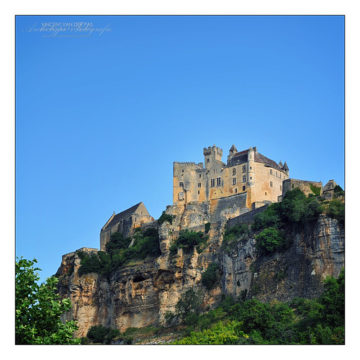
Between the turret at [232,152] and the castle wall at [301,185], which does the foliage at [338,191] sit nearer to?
the castle wall at [301,185]

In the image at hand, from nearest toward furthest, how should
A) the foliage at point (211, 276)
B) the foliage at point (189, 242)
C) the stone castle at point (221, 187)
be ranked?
the foliage at point (211, 276)
the foliage at point (189, 242)
the stone castle at point (221, 187)

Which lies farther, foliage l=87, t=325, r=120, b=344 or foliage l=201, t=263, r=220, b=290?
foliage l=87, t=325, r=120, b=344

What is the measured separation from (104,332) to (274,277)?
17.9 meters

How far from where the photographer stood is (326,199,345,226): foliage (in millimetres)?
48625

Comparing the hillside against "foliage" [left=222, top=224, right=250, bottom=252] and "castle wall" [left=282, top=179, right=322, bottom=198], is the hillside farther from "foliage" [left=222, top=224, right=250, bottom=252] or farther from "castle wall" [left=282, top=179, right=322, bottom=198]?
"castle wall" [left=282, top=179, right=322, bottom=198]

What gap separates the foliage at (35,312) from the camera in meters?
31.5

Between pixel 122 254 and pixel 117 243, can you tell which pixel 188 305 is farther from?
pixel 117 243

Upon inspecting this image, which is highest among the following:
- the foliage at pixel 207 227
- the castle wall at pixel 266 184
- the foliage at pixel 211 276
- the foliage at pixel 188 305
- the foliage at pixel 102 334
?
the castle wall at pixel 266 184

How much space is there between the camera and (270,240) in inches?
2064

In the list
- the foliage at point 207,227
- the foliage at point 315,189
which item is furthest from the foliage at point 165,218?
the foliage at point 315,189

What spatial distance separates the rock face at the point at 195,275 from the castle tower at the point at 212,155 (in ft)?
21.6

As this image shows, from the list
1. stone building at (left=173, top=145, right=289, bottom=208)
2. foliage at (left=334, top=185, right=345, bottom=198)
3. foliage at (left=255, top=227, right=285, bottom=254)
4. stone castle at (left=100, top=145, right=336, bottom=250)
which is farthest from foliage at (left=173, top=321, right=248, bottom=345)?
stone building at (left=173, top=145, right=289, bottom=208)

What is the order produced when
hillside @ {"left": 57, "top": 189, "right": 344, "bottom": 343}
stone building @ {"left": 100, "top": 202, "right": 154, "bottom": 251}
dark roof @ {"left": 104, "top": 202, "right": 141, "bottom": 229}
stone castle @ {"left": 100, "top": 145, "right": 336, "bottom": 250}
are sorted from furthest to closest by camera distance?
1. dark roof @ {"left": 104, "top": 202, "right": 141, "bottom": 229}
2. stone building @ {"left": 100, "top": 202, "right": 154, "bottom": 251}
3. stone castle @ {"left": 100, "top": 145, "right": 336, "bottom": 250}
4. hillside @ {"left": 57, "top": 189, "right": 344, "bottom": 343}

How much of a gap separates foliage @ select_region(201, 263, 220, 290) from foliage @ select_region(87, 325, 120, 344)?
364 inches
